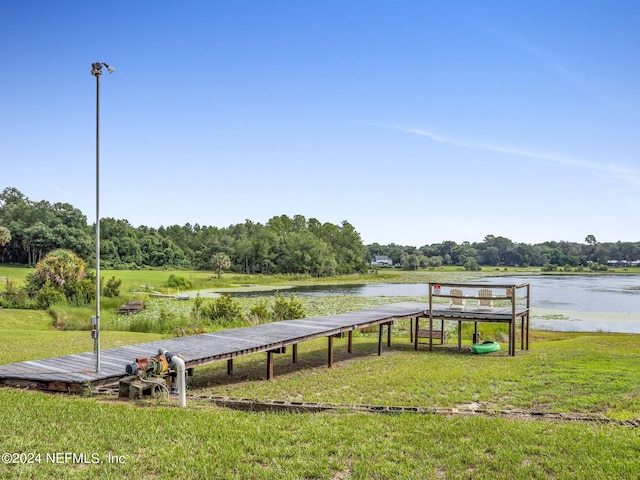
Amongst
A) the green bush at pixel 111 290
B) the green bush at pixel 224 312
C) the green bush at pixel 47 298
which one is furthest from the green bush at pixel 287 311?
the green bush at pixel 111 290

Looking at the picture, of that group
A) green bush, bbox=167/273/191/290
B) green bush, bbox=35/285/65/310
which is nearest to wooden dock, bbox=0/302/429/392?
green bush, bbox=35/285/65/310

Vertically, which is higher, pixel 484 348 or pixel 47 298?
pixel 47 298

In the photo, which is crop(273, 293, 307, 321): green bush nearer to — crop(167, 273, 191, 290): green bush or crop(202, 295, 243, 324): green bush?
crop(202, 295, 243, 324): green bush

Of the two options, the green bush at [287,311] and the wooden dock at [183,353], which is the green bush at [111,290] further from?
the wooden dock at [183,353]

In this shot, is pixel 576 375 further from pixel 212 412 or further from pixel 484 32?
pixel 484 32

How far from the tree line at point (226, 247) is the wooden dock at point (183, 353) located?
58.4 meters

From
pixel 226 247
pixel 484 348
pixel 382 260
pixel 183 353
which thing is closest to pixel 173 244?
pixel 226 247

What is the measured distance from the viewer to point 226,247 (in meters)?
90.9

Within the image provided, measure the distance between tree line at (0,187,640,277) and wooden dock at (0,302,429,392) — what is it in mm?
58443

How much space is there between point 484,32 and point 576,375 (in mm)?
15608

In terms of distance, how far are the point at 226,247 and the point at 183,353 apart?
3274 inches

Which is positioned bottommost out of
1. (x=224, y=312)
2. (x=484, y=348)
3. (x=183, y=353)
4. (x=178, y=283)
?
(x=178, y=283)

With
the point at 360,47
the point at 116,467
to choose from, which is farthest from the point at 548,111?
the point at 116,467

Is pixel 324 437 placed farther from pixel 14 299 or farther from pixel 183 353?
pixel 14 299
